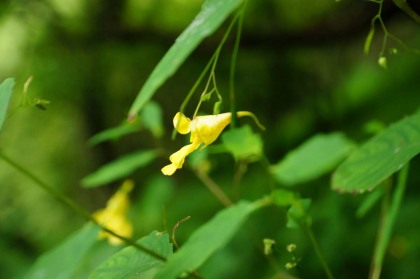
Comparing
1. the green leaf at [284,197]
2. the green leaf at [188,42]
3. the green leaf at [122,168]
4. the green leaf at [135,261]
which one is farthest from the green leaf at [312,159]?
the green leaf at [188,42]

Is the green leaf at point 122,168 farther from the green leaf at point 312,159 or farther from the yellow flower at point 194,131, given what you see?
the yellow flower at point 194,131

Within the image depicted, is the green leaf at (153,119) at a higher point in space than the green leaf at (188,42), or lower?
higher

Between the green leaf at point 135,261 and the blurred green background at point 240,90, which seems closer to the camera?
the green leaf at point 135,261

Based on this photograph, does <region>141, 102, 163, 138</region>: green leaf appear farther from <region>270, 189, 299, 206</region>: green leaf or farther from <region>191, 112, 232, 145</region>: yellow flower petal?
<region>191, 112, 232, 145</region>: yellow flower petal

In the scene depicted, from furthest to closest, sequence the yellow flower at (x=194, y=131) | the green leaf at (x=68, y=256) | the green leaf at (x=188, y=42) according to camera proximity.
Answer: the green leaf at (x=68, y=256), the yellow flower at (x=194, y=131), the green leaf at (x=188, y=42)

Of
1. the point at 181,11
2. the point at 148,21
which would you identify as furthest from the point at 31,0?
the point at 181,11

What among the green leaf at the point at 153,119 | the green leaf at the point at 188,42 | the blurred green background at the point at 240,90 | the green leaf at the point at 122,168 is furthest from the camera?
the blurred green background at the point at 240,90

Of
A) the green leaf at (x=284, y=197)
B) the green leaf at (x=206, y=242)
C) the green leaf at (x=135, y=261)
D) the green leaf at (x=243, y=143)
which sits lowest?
the green leaf at (x=284, y=197)
